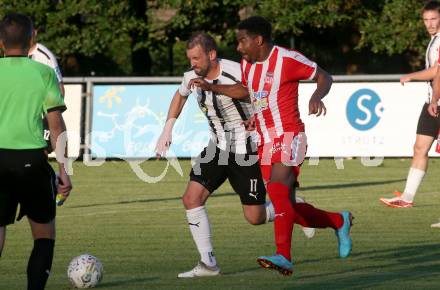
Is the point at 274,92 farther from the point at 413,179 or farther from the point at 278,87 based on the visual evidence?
the point at 413,179

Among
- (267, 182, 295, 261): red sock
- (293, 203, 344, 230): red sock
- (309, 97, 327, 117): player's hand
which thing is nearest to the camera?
(267, 182, 295, 261): red sock

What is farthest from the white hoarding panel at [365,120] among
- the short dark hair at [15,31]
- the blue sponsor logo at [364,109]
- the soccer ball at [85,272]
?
the short dark hair at [15,31]

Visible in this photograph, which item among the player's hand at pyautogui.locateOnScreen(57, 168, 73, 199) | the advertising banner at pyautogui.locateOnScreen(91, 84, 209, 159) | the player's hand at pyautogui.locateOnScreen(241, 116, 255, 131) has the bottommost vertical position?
the advertising banner at pyautogui.locateOnScreen(91, 84, 209, 159)

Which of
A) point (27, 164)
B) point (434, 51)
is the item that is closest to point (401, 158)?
point (434, 51)

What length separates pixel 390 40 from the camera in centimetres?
3056

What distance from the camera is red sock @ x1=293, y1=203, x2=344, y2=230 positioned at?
415 inches

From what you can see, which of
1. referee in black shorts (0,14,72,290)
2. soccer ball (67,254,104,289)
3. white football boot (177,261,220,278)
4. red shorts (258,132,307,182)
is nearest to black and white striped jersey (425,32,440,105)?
red shorts (258,132,307,182)

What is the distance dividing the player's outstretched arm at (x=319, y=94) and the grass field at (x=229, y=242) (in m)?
1.26

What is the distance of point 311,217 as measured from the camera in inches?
415

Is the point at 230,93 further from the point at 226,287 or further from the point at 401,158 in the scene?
the point at 401,158

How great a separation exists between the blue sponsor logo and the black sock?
15473 millimetres

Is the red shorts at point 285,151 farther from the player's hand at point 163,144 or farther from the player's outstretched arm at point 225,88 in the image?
the player's hand at point 163,144

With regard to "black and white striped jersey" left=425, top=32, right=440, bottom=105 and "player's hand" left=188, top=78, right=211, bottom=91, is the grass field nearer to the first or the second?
"player's hand" left=188, top=78, right=211, bottom=91

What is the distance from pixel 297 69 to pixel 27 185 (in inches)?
117
